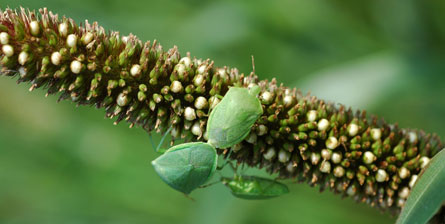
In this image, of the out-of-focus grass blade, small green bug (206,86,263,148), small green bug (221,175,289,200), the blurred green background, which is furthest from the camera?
the blurred green background

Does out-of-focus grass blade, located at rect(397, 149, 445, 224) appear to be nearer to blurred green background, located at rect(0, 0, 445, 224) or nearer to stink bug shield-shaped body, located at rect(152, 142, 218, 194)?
stink bug shield-shaped body, located at rect(152, 142, 218, 194)

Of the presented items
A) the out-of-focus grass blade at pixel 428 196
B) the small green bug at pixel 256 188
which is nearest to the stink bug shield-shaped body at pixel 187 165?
the small green bug at pixel 256 188

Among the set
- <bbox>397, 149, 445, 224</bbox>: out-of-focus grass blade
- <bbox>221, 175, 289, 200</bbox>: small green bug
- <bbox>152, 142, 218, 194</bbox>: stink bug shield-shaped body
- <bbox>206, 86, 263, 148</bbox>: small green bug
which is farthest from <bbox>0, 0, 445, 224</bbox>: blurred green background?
<bbox>397, 149, 445, 224</bbox>: out-of-focus grass blade

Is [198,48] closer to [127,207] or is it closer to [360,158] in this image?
[127,207]

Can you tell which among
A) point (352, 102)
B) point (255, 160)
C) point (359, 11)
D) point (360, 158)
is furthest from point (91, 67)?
point (359, 11)

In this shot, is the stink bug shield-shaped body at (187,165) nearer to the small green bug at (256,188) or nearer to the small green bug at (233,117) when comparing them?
the small green bug at (233,117)

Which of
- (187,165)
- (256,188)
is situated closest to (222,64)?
(256,188)
